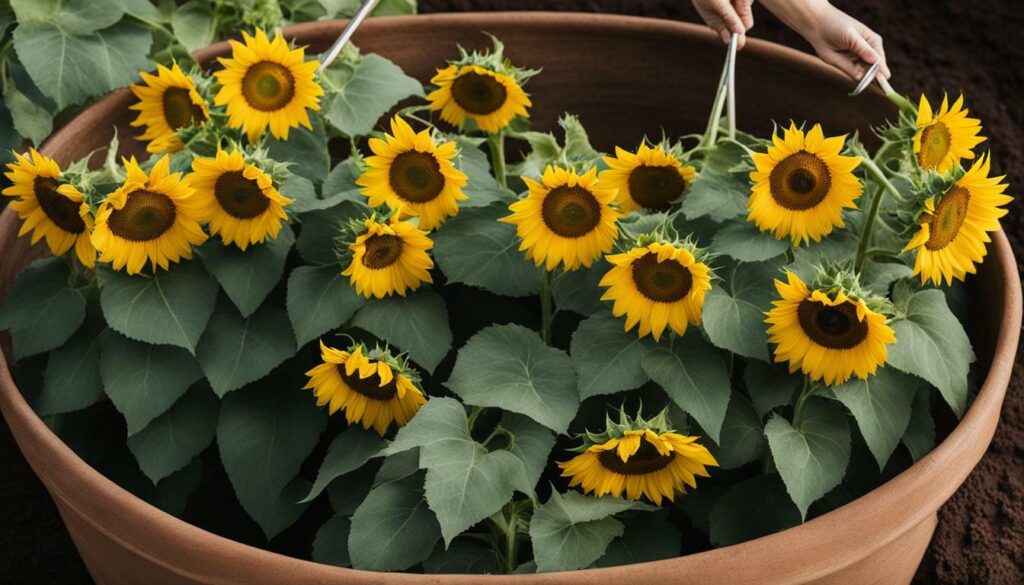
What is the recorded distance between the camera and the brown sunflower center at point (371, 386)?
3.22 feet

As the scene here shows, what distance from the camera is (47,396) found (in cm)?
108

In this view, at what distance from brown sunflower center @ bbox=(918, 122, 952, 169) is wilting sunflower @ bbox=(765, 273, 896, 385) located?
18 cm

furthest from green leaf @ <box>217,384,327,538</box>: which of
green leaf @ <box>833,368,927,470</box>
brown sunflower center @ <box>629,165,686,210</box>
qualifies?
green leaf @ <box>833,368,927,470</box>

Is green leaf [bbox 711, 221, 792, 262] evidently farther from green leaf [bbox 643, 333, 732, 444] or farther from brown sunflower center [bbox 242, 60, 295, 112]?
brown sunflower center [bbox 242, 60, 295, 112]

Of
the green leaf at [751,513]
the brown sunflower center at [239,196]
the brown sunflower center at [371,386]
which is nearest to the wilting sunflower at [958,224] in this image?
the green leaf at [751,513]

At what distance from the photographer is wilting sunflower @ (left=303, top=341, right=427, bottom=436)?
3.18 feet

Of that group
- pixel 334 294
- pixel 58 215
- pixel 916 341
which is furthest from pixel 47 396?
pixel 916 341

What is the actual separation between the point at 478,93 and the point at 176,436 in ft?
1.38

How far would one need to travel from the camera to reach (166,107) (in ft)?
3.98

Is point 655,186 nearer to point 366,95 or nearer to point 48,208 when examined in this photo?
point 366,95

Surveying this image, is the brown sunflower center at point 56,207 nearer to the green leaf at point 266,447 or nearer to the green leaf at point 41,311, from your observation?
the green leaf at point 41,311

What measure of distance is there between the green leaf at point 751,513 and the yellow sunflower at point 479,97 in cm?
41

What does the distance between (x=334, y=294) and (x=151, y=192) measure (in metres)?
0.17

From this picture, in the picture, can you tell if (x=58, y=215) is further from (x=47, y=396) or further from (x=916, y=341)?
(x=916, y=341)
